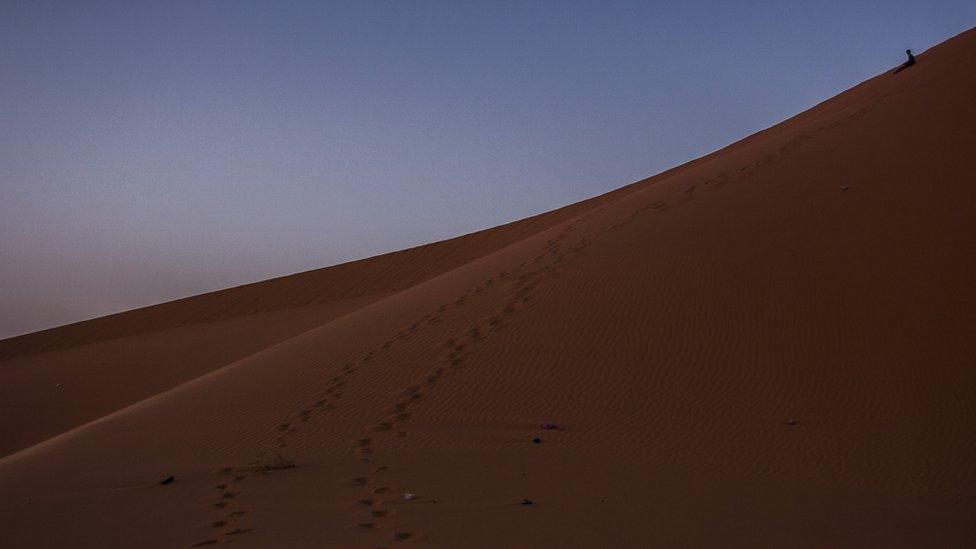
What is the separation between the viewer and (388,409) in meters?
8.27

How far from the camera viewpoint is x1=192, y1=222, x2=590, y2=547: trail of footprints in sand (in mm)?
5438

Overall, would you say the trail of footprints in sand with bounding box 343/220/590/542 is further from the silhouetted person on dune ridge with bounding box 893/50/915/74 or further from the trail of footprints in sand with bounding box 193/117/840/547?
the silhouetted person on dune ridge with bounding box 893/50/915/74

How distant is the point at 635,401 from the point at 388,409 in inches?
95.4

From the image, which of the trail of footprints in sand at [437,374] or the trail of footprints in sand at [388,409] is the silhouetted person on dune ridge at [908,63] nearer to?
the trail of footprints in sand at [437,374]

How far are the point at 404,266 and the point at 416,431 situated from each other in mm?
22003

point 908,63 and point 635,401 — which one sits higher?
point 908,63

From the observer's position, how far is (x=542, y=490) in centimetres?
577

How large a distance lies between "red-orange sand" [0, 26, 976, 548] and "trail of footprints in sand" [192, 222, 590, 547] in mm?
33

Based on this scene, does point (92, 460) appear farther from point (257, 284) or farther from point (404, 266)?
point (257, 284)

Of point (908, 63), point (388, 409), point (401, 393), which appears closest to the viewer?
point (388, 409)

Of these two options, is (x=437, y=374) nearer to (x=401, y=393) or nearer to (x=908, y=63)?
(x=401, y=393)

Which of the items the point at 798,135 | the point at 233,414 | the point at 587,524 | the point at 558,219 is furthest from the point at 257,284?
the point at 587,524

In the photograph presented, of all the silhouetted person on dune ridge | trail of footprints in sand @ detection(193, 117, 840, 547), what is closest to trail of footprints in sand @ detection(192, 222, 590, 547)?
trail of footprints in sand @ detection(193, 117, 840, 547)

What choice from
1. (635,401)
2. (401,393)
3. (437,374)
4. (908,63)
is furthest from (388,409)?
(908,63)
